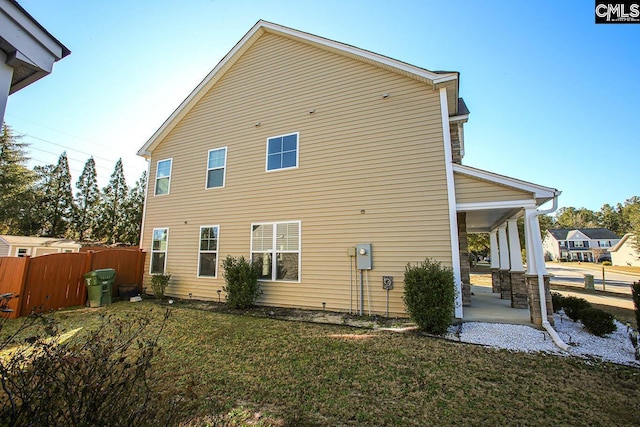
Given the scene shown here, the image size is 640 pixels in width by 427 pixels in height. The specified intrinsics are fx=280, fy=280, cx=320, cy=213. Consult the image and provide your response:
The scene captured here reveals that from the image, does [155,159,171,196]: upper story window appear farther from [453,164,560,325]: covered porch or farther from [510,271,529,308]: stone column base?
[510,271,529,308]: stone column base

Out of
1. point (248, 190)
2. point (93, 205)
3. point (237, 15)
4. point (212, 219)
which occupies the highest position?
point (237, 15)

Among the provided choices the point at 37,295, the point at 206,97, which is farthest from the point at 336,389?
the point at 206,97

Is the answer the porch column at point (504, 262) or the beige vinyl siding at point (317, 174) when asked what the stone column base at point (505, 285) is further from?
the beige vinyl siding at point (317, 174)

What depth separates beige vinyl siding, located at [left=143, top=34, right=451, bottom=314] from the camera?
718 cm

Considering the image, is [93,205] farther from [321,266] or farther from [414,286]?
[414,286]

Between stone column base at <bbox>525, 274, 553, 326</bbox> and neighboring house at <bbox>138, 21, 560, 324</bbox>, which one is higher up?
neighboring house at <bbox>138, 21, 560, 324</bbox>

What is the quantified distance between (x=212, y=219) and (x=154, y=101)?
19.4 feet

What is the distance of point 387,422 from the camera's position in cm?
288

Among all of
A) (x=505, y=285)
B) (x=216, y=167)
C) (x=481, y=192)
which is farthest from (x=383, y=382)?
(x=216, y=167)

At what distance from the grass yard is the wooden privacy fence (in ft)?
17.1

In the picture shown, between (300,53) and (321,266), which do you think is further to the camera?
(300,53)

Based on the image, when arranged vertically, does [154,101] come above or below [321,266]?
above

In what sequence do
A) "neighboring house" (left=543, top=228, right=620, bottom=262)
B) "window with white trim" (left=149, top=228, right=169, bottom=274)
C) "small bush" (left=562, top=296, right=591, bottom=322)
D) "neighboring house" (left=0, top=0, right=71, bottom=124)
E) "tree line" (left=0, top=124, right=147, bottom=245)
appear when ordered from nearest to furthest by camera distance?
"neighboring house" (left=0, top=0, right=71, bottom=124)
"small bush" (left=562, top=296, right=591, bottom=322)
"window with white trim" (left=149, top=228, right=169, bottom=274)
"tree line" (left=0, top=124, right=147, bottom=245)
"neighboring house" (left=543, top=228, right=620, bottom=262)

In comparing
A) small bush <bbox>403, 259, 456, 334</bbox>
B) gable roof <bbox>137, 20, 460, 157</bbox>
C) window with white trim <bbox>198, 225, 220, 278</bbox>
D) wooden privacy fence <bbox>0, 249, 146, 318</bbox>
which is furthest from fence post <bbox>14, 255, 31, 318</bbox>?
small bush <bbox>403, 259, 456, 334</bbox>
